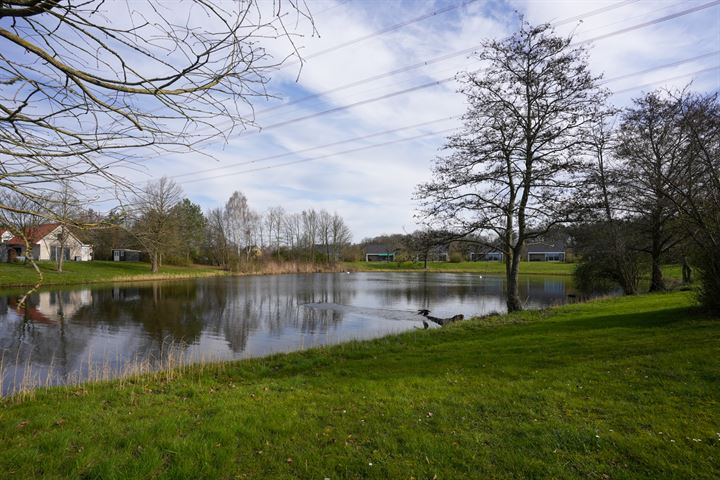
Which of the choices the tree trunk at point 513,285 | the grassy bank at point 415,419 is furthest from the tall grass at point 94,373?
the tree trunk at point 513,285

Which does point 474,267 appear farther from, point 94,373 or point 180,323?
point 94,373

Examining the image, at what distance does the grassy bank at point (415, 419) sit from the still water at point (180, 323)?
3.99m

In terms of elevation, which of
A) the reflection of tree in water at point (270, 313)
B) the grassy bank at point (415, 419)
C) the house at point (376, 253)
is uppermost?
the house at point (376, 253)

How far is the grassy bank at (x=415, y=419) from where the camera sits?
12.1ft

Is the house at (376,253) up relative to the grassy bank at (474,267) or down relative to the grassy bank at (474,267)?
up

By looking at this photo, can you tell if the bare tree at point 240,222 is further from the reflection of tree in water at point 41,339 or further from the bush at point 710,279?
the bush at point 710,279

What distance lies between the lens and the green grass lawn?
32531 millimetres

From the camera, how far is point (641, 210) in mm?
19359

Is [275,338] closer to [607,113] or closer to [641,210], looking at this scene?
[607,113]

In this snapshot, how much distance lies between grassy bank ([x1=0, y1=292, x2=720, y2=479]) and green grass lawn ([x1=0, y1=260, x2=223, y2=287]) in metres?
26.9

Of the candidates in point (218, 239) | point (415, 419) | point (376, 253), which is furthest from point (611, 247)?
point (376, 253)

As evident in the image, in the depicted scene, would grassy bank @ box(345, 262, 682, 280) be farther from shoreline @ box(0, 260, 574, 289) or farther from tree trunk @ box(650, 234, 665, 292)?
tree trunk @ box(650, 234, 665, 292)

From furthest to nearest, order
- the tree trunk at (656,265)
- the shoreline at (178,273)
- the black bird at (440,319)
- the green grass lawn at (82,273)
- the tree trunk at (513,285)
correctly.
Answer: the shoreline at (178,273)
the green grass lawn at (82,273)
the tree trunk at (656,265)
the black bird at (440,319)
the tree trunk at (513,285)

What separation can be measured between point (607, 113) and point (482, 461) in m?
13.1
